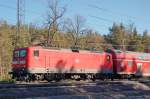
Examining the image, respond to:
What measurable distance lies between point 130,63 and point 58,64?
1166 cm

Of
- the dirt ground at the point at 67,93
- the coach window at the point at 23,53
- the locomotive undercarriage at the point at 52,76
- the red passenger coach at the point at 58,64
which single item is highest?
the coach window at the point at 23,53

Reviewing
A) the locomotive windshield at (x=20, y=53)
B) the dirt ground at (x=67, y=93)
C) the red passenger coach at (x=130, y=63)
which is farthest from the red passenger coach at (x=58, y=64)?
the dirt ground at (x=67, y=93)

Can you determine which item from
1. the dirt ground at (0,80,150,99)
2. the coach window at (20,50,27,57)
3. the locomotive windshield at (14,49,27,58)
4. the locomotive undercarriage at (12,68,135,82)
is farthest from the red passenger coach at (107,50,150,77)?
the dirt ground at (0,80,150,99)

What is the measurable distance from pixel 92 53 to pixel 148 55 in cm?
1126

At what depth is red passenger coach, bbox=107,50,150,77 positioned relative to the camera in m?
41.2

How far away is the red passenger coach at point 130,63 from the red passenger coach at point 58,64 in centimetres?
156

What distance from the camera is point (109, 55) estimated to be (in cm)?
4050

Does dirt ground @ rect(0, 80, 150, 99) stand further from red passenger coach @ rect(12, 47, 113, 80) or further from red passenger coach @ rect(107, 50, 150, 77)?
red passenger coach @ rect(107, 50, 150, 77)

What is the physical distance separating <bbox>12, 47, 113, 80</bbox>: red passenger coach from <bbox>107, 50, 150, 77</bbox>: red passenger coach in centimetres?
156

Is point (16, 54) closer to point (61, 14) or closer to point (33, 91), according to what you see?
point (33, 91)

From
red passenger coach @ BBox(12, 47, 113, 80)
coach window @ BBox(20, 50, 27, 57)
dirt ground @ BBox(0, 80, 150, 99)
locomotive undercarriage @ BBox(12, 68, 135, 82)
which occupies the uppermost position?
coach window @ BBox(20, 50, 27, 57)

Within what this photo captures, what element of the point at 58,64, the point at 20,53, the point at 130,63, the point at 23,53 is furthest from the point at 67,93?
the point at 130,63

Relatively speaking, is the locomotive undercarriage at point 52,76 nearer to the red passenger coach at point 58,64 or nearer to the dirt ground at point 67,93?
the red passenger coach at point 58,64

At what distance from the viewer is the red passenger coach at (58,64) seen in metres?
32.1
